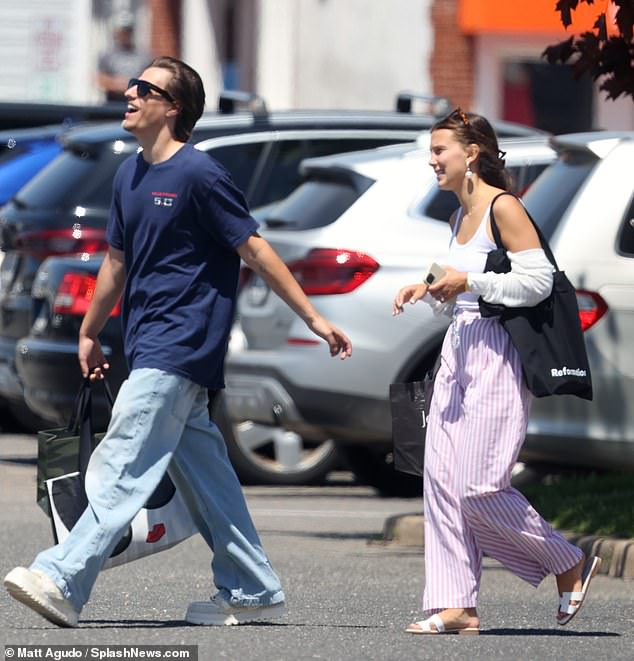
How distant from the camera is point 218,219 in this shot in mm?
6555

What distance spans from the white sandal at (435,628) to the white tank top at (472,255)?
1003mm

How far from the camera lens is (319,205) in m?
11.2

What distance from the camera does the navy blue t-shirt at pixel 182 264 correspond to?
6508mm

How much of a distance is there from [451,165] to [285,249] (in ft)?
13.1

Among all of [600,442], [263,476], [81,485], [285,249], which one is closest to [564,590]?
[81,485]

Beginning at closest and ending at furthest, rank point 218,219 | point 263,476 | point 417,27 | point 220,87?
point 218,219, point 263,476, point 417,27, point 220,87

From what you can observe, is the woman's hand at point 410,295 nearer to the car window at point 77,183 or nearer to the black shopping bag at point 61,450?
the black shopping bag at point 61,450

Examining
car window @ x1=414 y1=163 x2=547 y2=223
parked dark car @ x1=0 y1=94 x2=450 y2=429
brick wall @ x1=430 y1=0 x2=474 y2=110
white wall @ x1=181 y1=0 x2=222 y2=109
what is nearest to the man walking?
car window @ x1=414 y1=163 x2=547 y2=223

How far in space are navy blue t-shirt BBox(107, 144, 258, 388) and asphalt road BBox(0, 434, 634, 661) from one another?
32.6 inches

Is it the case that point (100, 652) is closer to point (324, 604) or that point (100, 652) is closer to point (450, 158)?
point (324, 604)

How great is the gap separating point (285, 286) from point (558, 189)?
3182mm

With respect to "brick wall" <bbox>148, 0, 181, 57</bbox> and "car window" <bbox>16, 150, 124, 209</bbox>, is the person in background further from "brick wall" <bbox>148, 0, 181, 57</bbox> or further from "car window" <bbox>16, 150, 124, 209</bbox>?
"car window" <bbox>16, 150, 124, 209</bbox>

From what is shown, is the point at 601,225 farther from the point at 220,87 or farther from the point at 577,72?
the point at 220,87

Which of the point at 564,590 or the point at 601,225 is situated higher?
the point at 601,225
